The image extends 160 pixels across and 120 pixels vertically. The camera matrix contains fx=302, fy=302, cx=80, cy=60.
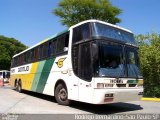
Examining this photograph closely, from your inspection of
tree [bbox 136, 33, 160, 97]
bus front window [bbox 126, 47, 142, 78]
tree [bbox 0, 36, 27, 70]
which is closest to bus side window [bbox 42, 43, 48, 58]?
bus front window [bbox 126, 47, 142, 78]

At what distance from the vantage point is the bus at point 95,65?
35.2ft

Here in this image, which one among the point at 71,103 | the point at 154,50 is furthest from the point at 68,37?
the point at 154,50

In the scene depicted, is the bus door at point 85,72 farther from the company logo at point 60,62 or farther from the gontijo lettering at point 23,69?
the gontijo lettering at point 23,69

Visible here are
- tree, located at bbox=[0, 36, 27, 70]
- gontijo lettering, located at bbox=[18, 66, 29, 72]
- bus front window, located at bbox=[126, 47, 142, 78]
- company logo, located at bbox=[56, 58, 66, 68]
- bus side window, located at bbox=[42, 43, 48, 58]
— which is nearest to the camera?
bus front window, located at bbox=[126, 47, 142, 78]

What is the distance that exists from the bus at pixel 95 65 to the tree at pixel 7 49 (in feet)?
177

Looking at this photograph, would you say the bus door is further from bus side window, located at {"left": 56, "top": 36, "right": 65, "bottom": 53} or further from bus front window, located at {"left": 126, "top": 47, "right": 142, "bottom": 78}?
bus side window, located at {"left": 56, "top": 36, "right": 65, "bottom": 53}

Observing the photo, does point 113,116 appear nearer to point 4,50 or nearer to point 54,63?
point 54,63

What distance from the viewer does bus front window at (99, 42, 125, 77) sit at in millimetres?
10796

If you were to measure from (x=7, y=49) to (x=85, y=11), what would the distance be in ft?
130

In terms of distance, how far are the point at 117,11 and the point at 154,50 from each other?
15800mm

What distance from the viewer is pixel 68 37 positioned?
13.1 metres

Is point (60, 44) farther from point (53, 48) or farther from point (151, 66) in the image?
point (151, 66)

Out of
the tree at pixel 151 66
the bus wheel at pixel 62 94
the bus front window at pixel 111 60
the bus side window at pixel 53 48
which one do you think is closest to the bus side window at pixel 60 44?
the bus side window at pixel 53 48

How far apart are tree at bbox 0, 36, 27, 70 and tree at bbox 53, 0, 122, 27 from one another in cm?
3437
